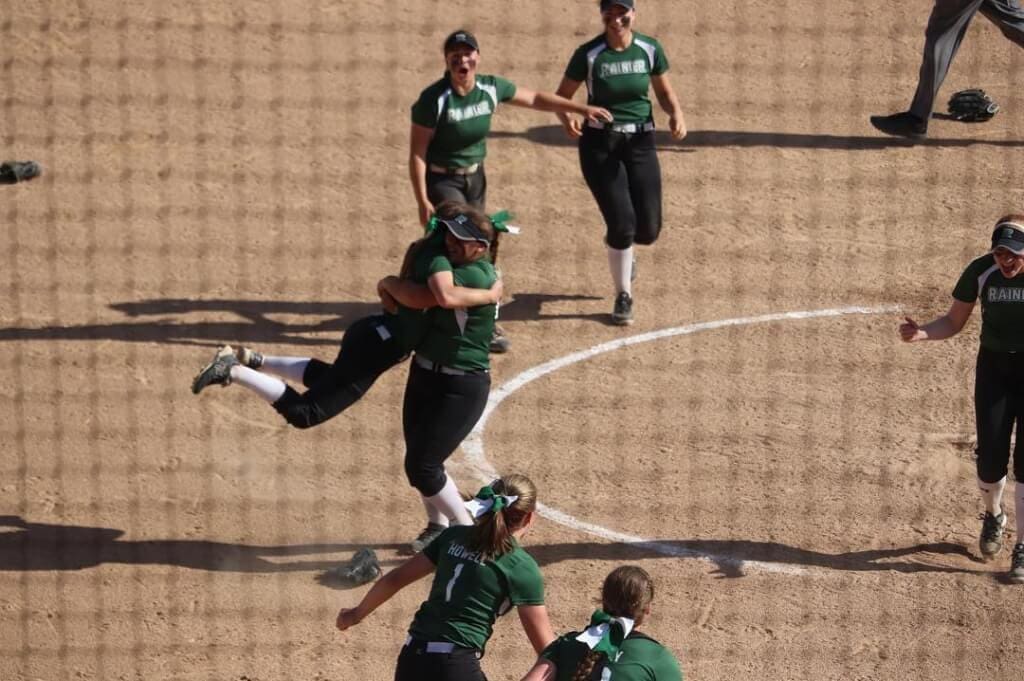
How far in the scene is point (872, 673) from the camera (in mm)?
7844

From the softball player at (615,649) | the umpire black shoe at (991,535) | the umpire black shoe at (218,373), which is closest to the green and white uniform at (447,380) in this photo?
the umpire black shoe at (218,373)

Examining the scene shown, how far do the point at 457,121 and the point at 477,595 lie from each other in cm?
450

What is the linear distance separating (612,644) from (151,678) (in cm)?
291

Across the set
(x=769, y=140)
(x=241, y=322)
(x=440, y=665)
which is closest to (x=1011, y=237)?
(x=440, y=665)

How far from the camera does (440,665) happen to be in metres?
6.43

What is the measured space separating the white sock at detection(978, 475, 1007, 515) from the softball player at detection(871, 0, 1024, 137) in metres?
5.70

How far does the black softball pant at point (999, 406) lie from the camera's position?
825 centimetres

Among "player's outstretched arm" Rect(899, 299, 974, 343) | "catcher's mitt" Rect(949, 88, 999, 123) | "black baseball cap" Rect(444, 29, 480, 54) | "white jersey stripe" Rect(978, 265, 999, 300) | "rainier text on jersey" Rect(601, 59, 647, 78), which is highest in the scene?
"black baseball cap" Rect(444, 29, 480, 54)

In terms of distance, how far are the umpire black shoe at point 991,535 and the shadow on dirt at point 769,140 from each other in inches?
229

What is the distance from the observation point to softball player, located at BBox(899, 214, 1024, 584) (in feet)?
26.2

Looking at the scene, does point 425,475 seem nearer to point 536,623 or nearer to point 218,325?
point 536,623

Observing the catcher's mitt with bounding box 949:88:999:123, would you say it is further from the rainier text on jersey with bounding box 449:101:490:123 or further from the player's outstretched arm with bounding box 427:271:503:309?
the player's outstretched arm with bounding box 427:271:503:309

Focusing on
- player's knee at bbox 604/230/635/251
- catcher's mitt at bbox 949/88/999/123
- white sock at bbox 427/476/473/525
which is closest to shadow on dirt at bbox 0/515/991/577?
white sock at bbox 427/476/473/525

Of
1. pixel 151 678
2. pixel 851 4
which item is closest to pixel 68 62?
pixel 851 4
